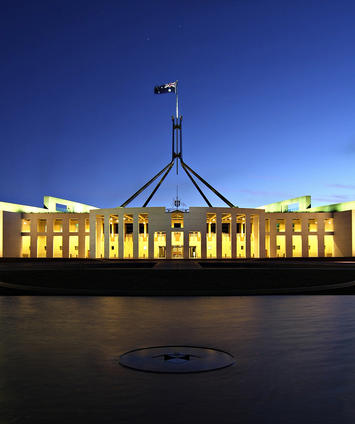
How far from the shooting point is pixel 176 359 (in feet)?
21.1

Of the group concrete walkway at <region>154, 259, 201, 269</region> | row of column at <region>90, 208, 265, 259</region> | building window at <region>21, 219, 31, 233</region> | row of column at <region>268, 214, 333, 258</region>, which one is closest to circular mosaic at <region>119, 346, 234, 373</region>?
concrete walkway at <region>154, 259, 201, 269</region>

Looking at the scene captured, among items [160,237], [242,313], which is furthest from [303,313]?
[160,237]

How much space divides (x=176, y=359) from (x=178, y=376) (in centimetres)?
82

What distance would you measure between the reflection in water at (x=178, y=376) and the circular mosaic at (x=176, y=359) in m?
0.21

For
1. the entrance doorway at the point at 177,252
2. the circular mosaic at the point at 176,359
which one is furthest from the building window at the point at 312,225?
the circular mosaic at the point at 176,359

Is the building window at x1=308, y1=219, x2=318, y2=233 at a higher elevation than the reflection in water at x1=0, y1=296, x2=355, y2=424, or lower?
higher

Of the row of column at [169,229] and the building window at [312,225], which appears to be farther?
the building window at [312,225]

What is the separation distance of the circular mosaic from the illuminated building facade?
153ft

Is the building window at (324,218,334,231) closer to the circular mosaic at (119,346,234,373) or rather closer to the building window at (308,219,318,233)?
the building window at (308,219,318,233)

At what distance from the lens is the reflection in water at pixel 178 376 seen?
174 inches

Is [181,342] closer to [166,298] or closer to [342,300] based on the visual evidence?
[166,298]

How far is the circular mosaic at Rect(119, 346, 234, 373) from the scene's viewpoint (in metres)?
5.95

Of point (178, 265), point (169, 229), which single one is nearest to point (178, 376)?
point (178, 265)

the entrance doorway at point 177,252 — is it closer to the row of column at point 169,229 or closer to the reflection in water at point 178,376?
the row of column at point 169,229
